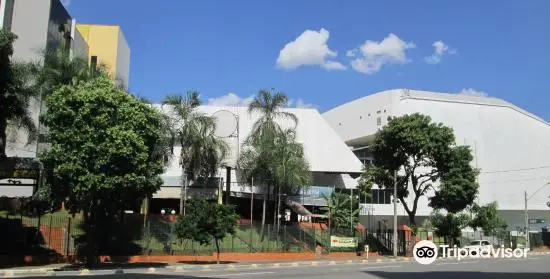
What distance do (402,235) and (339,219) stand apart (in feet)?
24.3

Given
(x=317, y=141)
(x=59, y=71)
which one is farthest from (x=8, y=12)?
(x=317, y=141)

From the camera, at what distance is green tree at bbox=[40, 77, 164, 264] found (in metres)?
26.8

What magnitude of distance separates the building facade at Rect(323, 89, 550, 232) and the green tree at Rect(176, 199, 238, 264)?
193 ft

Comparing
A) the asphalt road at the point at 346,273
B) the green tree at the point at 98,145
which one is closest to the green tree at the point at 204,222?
the green tree at the point at 98,145

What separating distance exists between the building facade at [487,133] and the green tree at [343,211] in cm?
3277

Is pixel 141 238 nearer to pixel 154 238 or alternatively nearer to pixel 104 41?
pixel 154 238

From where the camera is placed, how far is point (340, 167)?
69688 millimetres

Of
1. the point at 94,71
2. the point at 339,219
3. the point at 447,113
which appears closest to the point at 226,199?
the point at 339,219

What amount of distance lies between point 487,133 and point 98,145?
82481 mm

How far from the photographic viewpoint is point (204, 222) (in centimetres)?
3288

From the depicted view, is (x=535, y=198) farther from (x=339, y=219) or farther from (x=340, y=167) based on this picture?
(x=339, y=219)

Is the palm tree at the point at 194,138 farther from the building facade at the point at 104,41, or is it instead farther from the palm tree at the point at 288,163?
the building facade at the point at 104,41

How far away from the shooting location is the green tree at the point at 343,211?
183ft

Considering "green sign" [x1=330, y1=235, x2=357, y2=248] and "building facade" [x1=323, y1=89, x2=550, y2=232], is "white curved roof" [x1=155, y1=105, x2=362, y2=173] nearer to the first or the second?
"building facade" [x1=323, y1=89, x2=550, y2=232]
